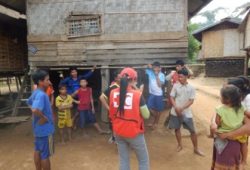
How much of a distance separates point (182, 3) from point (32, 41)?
475cm

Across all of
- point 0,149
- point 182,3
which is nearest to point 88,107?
point 0,149

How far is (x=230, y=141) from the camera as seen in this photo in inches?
147

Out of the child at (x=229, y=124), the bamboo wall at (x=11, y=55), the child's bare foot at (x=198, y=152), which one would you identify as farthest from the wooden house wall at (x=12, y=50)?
the child at (x=229, y=124)

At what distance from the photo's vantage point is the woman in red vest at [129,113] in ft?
13.6

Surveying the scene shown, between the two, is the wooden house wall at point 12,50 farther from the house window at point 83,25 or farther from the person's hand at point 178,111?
the person's hand at point 178,111

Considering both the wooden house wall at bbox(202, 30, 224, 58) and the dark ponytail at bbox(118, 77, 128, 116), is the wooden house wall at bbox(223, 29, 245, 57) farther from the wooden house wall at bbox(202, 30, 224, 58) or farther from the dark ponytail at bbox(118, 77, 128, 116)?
the dark ponytail at bbox(118, 77, 128, 116)

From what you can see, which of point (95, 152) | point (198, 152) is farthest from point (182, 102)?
point (95, 152)

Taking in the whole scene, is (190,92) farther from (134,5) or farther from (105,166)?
(134,5)

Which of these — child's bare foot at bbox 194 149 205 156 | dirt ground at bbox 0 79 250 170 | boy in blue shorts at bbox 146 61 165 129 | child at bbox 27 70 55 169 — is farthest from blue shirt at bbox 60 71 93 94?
child's bare foot at bbox 194 149 205 156

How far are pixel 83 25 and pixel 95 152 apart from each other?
406 centimetres

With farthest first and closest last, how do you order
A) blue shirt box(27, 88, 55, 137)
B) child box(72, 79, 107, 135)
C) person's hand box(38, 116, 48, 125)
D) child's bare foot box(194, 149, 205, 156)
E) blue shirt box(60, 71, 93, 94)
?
blue shirt box(60, 71, 93, 94) → child box(72, 79, 107, 135) → child's bare foot box(194, 149, 205, 156) → person's hand box(38, 116, 48, 125) → blue shirt box(27, 88, 55, 137)

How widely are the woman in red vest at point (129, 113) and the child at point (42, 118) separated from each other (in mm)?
1158

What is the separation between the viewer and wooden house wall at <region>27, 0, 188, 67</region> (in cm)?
911

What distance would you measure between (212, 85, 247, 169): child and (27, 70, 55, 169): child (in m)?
2.59
